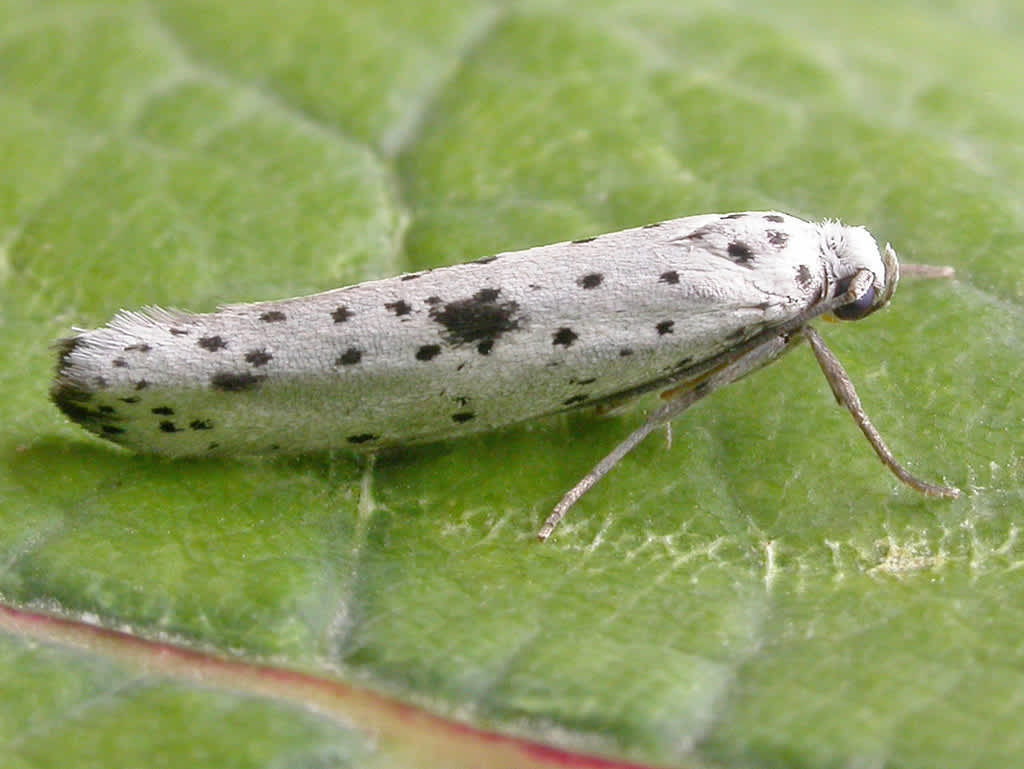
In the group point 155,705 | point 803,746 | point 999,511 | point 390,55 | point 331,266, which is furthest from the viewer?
point 390,55

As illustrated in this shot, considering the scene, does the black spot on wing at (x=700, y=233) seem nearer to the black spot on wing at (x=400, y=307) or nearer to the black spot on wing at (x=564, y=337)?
the black spot on wing at (x=564, y=337)

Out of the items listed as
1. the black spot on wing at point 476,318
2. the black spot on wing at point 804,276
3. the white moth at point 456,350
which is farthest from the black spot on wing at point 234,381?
the black spot on wing at point 804,276

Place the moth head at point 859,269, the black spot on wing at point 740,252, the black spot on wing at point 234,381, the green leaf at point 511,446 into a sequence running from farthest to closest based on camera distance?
the moth head at point 859,269 < the black spot on wing at point 740,252 < the black spot on wing at point 234,381 < the green leaf at point 511,446

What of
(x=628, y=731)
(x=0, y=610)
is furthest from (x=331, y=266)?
(x=628, y=731)

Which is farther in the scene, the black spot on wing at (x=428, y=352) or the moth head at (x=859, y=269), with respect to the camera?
the moth head at (x=859, y=269)

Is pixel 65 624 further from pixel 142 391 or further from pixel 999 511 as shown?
pixel 999 511

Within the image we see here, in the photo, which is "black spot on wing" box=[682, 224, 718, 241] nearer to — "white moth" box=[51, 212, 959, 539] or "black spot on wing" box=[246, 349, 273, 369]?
"white moth" box=[51, 212, 959, 539]

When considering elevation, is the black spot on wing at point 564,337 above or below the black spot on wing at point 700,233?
below

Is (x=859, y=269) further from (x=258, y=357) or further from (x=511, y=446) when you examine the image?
(x=258, y=357)
